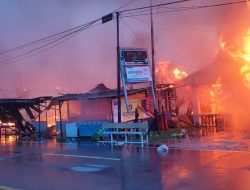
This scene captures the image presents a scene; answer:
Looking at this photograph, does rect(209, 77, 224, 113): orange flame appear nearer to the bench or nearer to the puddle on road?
the bench

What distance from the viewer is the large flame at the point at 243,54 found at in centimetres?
3044

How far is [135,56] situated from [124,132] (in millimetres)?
5870

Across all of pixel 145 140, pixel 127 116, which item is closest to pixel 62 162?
pixel 145 140

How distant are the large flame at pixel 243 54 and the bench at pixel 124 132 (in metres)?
12.9

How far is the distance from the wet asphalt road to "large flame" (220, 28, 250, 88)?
17.6 meters

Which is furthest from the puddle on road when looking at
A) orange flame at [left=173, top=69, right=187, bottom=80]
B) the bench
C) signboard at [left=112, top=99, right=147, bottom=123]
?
orange flame at [left=173, top=69, right=187, bottom=80]

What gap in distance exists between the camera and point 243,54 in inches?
1226

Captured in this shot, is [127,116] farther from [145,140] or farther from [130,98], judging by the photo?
[145,140]

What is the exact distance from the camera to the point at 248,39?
1219 inches

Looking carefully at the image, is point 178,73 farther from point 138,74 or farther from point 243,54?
point 138,74

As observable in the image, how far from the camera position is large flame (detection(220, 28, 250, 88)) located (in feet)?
99.9

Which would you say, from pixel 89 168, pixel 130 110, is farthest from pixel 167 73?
pixel 89 168

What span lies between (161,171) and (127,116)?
1513 cm

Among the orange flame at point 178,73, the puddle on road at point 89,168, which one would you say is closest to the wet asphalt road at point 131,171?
the puddle on road at point 89,168
